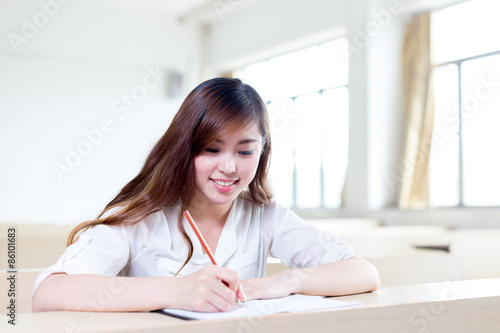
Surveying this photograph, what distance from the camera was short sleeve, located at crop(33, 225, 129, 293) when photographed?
4.15 ft

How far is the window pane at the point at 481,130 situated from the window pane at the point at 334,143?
5.31 ft

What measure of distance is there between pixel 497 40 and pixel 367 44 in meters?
1.31

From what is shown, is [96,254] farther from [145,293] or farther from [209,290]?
[209,290]

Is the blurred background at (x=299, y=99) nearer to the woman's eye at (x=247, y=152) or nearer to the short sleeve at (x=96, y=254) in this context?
the woman's eye at (x=247, y=152)

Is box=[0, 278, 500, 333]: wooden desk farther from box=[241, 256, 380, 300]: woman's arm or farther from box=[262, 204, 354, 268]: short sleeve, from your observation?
box=[262, 204, 354, 268]: short sleeve

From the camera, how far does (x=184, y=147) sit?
147 cm

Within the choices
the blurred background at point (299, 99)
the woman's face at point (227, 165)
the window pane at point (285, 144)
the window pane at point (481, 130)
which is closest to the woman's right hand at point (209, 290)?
the woman's face at point (227, 165)

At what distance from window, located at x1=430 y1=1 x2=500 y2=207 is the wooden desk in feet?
13.0

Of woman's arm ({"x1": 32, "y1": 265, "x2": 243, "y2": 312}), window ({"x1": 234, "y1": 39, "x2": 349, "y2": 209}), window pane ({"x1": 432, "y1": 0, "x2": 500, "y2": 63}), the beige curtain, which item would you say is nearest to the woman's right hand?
woman's arm ({"x1": 32, "y1": 265, "x2": 243, "y2": 312})

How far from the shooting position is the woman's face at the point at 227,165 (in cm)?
147

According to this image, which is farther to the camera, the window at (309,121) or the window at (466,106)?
the window at (309,121)

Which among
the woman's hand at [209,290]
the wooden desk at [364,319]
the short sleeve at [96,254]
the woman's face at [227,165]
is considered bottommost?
the wooden desk at [364,319]

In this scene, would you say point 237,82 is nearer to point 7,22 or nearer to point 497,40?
point 497,40

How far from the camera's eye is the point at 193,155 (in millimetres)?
1490
